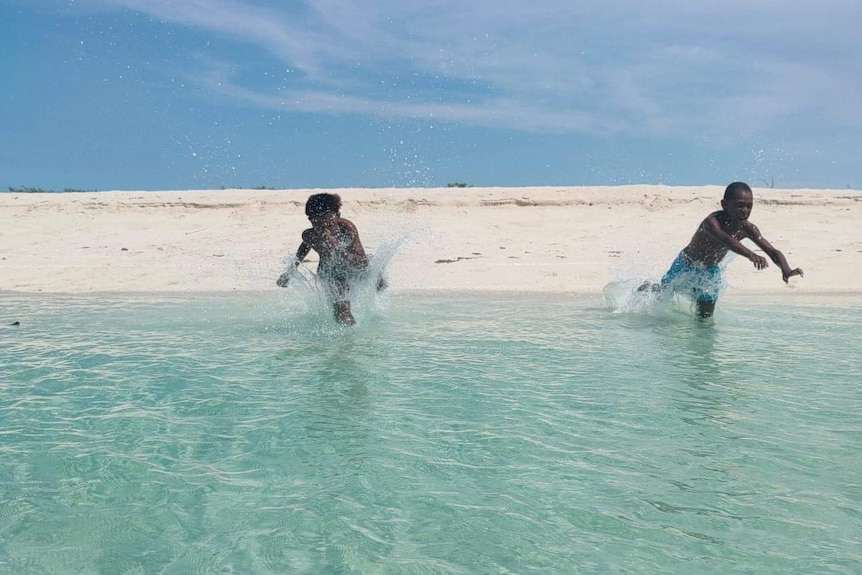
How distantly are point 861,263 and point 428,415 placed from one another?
35.4 ft

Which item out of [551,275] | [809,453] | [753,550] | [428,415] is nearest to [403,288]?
[551,275]

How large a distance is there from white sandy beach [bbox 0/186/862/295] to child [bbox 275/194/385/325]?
0.57 metres

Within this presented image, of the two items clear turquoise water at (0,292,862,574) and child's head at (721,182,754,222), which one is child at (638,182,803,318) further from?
clear turquoise water at (0,292,862,574)

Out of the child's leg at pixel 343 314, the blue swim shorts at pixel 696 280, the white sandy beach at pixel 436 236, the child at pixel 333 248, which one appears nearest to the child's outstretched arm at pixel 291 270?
the child at pixel 333 248

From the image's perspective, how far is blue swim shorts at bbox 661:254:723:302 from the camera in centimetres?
788

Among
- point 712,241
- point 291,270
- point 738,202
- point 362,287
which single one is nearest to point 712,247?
point 712,241

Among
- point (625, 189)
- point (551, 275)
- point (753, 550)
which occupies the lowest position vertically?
point (753, 550)

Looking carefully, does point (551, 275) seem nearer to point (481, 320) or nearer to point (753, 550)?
point (481, 320)

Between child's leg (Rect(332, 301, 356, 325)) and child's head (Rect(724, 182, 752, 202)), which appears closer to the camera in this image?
child's leg (Rect(332, 301, 356, 325))

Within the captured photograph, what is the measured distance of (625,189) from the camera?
19.1m

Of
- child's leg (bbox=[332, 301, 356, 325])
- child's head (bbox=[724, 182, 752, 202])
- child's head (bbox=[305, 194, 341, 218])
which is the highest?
child's head (bbox=[724, 182, 752, 202])

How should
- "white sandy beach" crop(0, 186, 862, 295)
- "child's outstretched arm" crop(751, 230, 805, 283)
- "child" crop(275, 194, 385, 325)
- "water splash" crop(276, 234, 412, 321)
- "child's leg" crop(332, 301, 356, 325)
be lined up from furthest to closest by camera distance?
"white sandy beach" crop(0, 186, 862, 295), "water splash" crop(276, 234, 412, 321), "child" crop(275, 194, 385, 325), "child's leg" crop(332, 301, 356, 325), "child's outstretched arm" crop(751, 230, 805, 283)

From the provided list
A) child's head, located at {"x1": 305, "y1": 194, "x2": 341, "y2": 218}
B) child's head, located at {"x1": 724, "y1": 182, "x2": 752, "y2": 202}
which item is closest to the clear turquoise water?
child's head, located at {"x1": 305, "y1": 194, "x2": 341, "y2": 218}

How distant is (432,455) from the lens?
3.34m
